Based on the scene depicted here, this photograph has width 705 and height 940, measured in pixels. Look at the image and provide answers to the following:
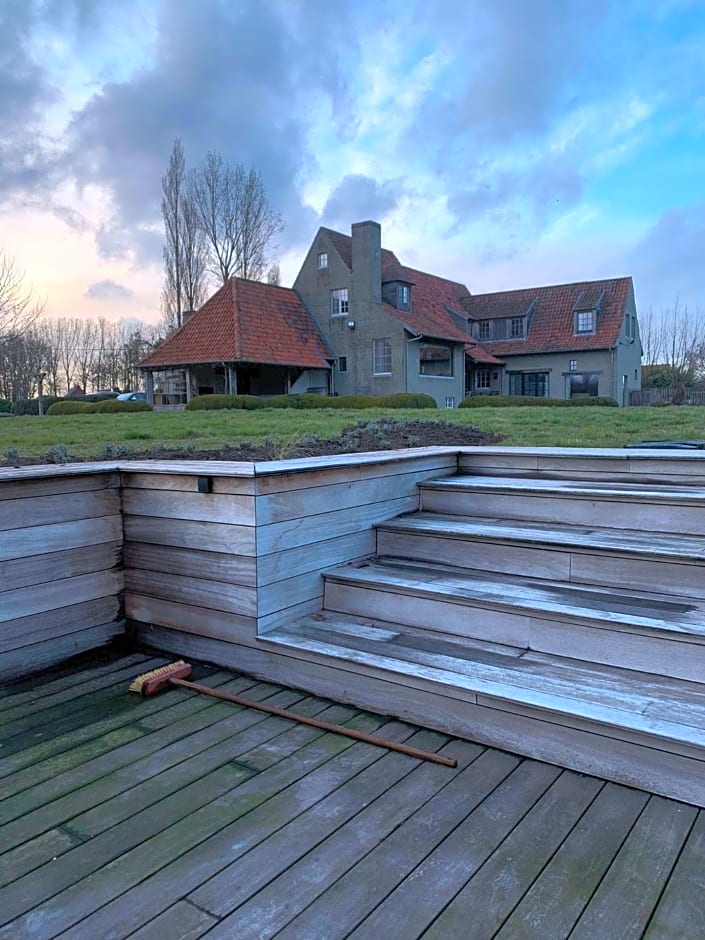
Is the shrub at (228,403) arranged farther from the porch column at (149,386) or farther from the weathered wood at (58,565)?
the weathered wood at (58,565)

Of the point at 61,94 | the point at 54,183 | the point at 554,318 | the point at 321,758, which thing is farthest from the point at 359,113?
the point at 554,318

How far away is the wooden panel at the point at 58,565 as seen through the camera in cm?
240

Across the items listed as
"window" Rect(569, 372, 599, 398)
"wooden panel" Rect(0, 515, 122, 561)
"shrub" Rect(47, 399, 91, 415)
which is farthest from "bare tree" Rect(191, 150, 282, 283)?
"wooden panel" Rect(0, 515, 122, 561)

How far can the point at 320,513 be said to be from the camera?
271 centimetres

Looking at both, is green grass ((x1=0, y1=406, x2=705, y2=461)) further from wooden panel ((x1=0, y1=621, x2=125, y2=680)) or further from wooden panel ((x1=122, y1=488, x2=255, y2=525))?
wooden panel ((x1=0, y1=621, x2=125, y2=680))

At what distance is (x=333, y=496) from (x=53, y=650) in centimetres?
125

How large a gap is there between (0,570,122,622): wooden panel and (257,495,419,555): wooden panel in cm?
77

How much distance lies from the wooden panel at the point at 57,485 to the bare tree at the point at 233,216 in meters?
24.9

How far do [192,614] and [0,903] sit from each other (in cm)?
137

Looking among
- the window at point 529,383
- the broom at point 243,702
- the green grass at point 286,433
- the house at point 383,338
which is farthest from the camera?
the window at point 529,383

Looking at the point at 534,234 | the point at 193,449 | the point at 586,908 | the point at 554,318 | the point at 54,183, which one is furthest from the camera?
the point at 554,318

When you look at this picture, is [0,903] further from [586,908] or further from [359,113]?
[359,113]

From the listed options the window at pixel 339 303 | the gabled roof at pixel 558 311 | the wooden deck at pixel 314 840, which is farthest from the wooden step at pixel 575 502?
the gabled roof at pixel 558 311

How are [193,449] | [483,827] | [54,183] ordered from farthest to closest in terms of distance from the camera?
[54,183]
[193,449]
[483,827]
